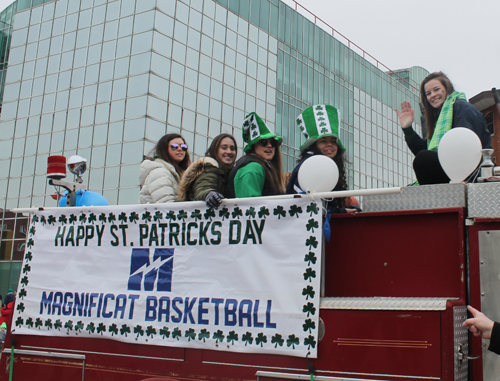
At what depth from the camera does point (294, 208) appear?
3.69 metres

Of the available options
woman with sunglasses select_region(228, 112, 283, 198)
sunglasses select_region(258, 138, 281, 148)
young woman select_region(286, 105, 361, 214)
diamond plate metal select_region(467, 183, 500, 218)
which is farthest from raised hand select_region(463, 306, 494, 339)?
sunglasses select_region(258, 138, 281, 148)

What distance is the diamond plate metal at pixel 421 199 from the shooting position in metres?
3.36

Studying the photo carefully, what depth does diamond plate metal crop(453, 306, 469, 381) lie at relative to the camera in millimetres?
2940

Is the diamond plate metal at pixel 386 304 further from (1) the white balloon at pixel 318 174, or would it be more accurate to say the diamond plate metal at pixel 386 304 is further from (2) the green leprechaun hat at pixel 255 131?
(2) the green leprechaun hat at pixel 255 131

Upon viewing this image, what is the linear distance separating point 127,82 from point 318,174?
84.8 feet

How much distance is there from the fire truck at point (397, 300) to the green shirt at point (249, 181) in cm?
73

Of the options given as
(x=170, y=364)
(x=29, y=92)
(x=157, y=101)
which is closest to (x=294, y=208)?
(x=170, y=364)

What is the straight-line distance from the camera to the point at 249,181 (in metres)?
4.18

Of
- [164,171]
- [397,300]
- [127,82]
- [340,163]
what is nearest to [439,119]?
[340,163]

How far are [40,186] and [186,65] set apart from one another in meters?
10.9

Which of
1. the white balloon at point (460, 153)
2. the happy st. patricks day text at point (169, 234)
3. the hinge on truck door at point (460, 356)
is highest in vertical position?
the white balloon at point (460, 153)

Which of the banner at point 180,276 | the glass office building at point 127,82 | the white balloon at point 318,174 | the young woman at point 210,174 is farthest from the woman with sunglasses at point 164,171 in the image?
the glass office building at point 127,82

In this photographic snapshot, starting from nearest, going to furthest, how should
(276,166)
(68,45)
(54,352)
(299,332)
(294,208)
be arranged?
(299,332) < (294,208) < (54,352) < (276,166) < (68,45)

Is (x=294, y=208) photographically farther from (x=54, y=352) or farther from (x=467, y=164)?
(x=54, y=352)
